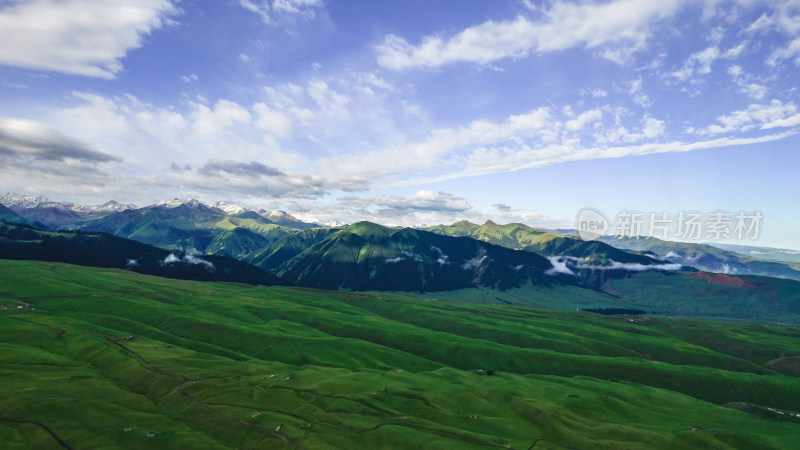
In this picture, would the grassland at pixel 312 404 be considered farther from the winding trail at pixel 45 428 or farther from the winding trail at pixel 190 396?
the winding trail at pixel 190 396

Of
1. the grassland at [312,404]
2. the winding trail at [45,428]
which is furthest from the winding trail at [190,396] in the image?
the winding trail at [45,428]

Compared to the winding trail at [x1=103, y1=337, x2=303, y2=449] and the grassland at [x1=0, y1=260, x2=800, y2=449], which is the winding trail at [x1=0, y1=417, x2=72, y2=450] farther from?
the winding trail at [x1=103, y1=337, x2=303, y2=449]

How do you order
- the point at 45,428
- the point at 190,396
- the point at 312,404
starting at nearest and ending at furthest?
1. the point at 45,428
2. the point at 190,396
3. the point at 312,404

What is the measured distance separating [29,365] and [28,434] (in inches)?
2262

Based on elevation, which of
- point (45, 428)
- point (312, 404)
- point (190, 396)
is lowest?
point (190, 396)

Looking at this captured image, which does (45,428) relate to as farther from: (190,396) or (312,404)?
(312,404)

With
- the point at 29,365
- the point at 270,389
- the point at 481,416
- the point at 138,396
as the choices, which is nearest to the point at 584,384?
the point at 481,416

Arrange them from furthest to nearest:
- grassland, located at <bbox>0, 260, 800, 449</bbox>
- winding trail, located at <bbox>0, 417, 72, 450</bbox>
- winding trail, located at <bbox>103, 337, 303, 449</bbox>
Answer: winding trail, located at <bbox>103, 337, 303, 449</bbox>
grassland, located at <bbox>0, 260, 800, 449</bbox>
winding trail, located at <bbox>0, 417, 72, 450</bbox>

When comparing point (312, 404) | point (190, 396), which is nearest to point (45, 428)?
point (190, 396)

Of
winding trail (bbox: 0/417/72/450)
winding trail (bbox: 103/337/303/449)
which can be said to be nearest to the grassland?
winding trail (bbox: 0/417/72/450)

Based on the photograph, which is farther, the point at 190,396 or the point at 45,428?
the point at 190,396

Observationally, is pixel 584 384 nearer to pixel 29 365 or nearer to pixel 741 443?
pixel 741 443

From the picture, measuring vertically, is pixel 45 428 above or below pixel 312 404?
above

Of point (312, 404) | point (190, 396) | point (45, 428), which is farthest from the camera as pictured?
point (312, 404)
